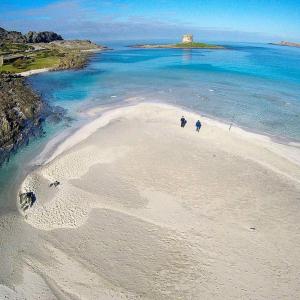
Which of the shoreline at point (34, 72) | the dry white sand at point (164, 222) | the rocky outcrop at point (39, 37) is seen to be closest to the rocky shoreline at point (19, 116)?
the dry white sand at point (164, 222)

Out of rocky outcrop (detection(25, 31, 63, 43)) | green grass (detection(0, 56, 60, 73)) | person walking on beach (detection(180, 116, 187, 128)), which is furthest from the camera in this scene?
rocky outcrop (detection(25, 31, 63, 43))

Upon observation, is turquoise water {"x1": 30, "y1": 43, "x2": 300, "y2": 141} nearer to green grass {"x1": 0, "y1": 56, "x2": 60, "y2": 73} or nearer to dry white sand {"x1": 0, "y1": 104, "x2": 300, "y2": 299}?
green grass {"x1": 0, "y1": 56, "x2": 60, "y2": 73}

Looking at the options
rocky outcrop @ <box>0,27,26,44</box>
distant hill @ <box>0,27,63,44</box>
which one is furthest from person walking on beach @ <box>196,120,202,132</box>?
distant hill @ <box>0,27,63,44</box>

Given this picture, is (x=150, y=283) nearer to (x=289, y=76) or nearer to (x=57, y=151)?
(x=57, y=151)

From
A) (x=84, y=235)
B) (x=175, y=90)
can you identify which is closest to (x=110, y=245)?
(x=84, y=235)

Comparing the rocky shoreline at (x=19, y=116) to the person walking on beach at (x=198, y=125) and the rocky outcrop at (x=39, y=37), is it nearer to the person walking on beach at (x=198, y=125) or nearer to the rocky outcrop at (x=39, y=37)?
the person walking on beach at (x=198, y=125)

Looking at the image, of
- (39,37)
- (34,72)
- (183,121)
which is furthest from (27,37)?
(183,121)
